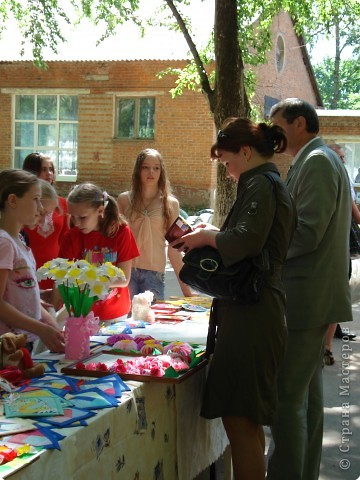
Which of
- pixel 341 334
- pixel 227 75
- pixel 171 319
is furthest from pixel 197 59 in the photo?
pixel 171 319

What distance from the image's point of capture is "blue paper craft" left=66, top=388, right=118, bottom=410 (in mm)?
2195

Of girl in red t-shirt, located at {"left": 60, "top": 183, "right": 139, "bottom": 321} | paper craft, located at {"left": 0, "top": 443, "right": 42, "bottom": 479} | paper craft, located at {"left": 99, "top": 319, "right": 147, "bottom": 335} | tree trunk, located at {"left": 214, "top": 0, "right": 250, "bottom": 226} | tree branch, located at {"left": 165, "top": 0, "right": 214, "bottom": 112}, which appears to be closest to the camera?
paper craft, located at {"left": 0, "top": 443, "right": 42, "bottom": 479}

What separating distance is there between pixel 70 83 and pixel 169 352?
17735 millimetres

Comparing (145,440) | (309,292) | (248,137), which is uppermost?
(248,137)

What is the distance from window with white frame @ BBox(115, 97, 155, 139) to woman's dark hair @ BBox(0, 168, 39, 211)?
53.6 feet

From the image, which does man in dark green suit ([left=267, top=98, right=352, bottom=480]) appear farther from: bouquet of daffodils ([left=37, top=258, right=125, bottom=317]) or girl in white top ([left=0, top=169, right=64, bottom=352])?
girl in white top ([left=0, top=169, right=64, bottom=352])

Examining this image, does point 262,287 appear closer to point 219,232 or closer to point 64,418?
point 219,232

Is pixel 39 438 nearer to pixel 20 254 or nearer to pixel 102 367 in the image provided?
pixel 102 367

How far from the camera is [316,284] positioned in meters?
3.02

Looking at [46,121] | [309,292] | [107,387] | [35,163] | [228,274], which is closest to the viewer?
[107,387]

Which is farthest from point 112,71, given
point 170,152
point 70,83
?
point 170,152

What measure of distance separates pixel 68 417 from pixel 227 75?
6.05m

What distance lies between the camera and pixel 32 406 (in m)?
2.13

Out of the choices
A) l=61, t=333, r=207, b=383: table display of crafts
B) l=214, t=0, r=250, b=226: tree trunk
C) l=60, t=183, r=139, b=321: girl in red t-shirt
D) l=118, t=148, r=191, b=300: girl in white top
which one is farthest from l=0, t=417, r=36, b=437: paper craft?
l=214, t=0, r=250, b=226: tree trunk
